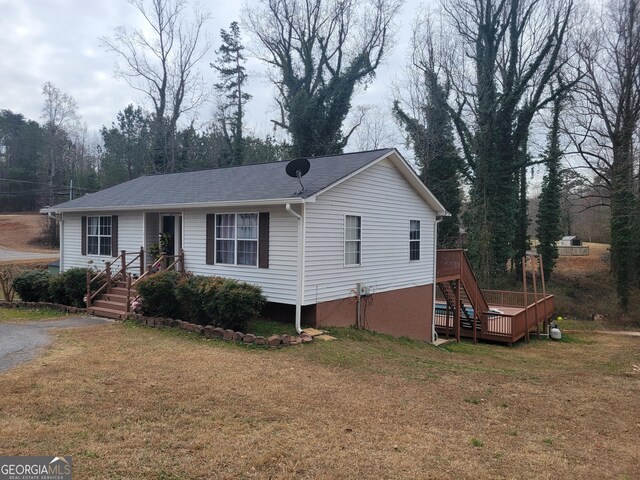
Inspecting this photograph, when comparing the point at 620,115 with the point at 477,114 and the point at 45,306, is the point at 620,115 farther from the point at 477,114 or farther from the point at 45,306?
the point at 45,306

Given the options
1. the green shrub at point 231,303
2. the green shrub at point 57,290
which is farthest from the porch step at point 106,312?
the green shrub at point 231,303

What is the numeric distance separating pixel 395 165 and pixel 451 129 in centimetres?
1843

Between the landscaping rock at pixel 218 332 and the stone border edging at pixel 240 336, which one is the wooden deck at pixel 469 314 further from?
the landscaping rock at pixel 218 332

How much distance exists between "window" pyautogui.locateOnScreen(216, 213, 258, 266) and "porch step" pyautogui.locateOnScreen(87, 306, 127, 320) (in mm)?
2856

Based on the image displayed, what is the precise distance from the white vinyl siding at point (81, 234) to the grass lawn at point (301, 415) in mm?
5435

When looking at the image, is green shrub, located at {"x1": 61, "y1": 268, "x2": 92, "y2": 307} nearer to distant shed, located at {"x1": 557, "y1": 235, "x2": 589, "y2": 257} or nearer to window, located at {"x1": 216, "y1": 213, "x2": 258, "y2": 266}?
window, located at {"x1": 216, "y1": 213, "x2": 258, "y2": 266}

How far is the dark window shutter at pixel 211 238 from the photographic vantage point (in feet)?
40.1

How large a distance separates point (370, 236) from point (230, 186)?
430cm

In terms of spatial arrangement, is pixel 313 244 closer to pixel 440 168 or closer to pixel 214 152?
pixel 440 168

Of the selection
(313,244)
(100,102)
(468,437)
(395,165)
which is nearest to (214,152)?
(100,102)

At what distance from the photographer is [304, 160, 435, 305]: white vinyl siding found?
10867mm

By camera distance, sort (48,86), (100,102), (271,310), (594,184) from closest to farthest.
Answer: (271,310) < (594,184) < (100,102) < (48,86)

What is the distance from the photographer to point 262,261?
11156 millimetres

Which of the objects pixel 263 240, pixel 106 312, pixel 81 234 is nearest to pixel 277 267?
pixel 263 240
